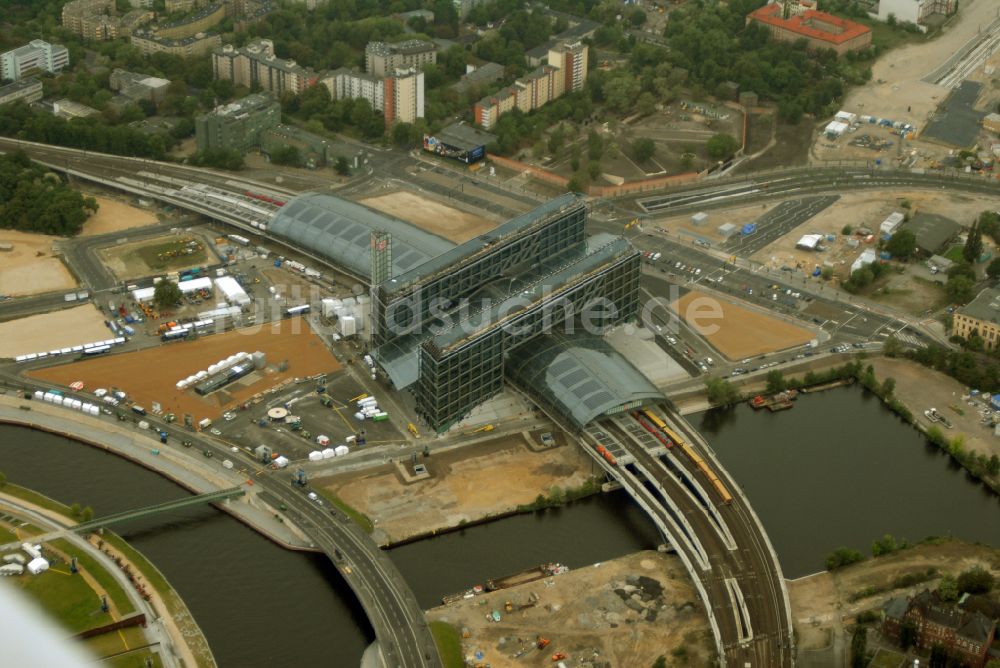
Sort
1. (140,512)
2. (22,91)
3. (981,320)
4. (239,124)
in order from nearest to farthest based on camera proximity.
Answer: (140,512)
(981,320)
(239,124)
(22,91)

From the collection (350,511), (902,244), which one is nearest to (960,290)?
(902,244)

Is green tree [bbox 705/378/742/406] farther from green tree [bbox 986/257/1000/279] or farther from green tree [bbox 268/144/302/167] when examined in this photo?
green tree [bbox 268/144/302/167]

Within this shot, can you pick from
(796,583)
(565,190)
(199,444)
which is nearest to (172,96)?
(565,190)

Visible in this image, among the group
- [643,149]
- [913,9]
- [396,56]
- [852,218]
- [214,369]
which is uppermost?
[913,9]

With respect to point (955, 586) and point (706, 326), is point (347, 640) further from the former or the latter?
point (706, 326)

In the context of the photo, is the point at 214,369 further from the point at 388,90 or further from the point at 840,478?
the point at 388,90

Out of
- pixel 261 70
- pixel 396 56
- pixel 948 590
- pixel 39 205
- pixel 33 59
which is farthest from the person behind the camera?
pixel 396 56
